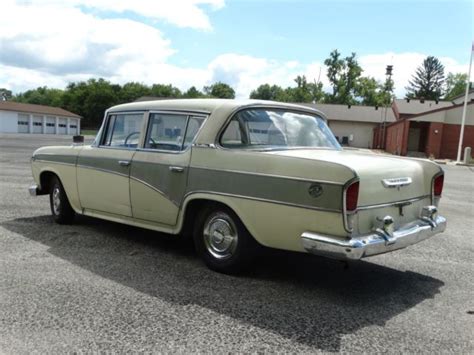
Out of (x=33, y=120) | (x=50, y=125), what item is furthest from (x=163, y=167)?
(x=50, y=125)

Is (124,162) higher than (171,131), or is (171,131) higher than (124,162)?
(171,131)

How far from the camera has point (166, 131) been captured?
5.28 m

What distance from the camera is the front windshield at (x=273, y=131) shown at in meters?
4.73

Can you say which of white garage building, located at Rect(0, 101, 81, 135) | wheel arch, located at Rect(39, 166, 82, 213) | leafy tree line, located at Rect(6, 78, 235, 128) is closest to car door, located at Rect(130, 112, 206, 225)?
wheel arch, located at Rect(39, 166, 82, 213)

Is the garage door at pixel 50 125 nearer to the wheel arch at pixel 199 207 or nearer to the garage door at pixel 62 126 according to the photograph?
the garage door at pixel 62 126

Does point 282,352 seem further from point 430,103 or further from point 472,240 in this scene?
point 430,103

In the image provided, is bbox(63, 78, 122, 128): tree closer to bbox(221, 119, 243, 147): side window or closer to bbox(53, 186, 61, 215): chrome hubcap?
bbox(53, 186, 61, 215): chrome hubcap

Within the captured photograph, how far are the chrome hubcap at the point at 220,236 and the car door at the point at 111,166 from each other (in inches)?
46.7

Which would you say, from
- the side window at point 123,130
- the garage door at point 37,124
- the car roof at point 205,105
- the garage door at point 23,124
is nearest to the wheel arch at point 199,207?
the car roof at point 205,105

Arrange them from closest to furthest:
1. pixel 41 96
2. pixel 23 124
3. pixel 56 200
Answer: pixel 56 200 → pixel 23 124 → pixel 41 96

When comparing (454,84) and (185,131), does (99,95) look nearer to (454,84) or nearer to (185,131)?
(454,84)

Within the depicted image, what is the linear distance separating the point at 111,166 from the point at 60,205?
4.80 feet

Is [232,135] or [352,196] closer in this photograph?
[352,196]

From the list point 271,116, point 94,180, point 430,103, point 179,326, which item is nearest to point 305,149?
point 271,116
